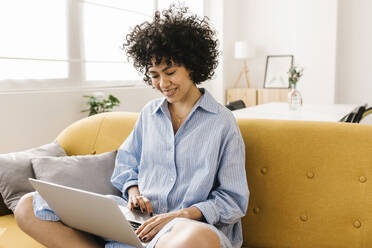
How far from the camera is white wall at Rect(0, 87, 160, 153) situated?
3.13 meters

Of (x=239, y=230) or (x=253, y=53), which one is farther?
(x=253, y=53)

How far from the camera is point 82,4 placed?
400 centimetres

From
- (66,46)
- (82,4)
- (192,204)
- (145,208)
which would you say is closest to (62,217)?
(145,208)

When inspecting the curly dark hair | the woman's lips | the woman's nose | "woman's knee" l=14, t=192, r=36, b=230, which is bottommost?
"woman's knee" l=14, t=192, r=36, b=230

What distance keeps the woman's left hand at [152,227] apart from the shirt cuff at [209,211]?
4.0 inches

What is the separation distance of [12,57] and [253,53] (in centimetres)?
398

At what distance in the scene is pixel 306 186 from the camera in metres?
1.63

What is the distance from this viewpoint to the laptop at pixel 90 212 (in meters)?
1.16

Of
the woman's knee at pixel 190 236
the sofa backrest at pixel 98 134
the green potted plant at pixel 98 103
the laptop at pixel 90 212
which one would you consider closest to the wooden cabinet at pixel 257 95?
the green potted plant at pixel 98 103

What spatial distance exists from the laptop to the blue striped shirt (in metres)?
0.17

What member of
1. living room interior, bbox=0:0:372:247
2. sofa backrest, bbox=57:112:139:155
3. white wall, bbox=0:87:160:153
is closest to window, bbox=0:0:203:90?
living room interior, bbox=0:0:372:247

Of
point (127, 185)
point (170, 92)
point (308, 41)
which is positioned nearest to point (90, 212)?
point (127, 185)

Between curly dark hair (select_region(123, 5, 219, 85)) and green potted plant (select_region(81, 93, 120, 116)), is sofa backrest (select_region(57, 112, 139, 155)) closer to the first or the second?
curly dark hair (select_region(123, 5, 219, 85))

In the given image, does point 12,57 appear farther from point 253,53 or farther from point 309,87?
point 309,87
